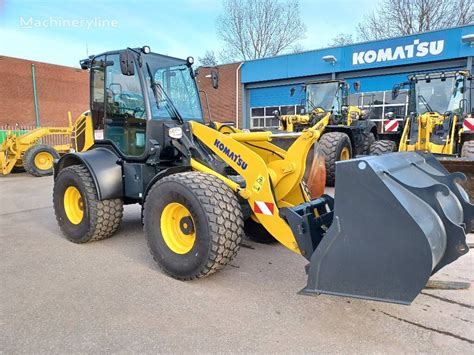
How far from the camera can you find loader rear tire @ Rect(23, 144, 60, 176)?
1272 centimetres

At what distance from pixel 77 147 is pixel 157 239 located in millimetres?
3053

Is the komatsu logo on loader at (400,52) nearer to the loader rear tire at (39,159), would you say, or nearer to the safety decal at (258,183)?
the loader rear tire at (39,159)

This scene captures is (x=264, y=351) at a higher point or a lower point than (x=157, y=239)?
lower

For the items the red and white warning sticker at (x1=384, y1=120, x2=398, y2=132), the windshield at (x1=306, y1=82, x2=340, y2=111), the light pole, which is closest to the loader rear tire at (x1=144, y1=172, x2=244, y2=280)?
the red and white warning sticker at (x1=384, y1=120, x2=398, y2=132)

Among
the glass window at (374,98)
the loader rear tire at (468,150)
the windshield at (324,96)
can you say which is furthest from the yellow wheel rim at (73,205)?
the glass window at (374,98)

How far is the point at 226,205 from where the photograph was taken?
11.3ft

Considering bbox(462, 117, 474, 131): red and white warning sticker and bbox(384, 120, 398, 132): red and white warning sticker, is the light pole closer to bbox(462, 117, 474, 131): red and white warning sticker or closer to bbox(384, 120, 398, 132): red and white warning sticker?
bbox(384, 120, 398, 132): red and white warning sticker

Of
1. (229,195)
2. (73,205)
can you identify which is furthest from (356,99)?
(229,195)

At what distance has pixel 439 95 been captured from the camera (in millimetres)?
9148

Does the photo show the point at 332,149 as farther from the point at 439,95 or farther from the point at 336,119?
the point at 439,95

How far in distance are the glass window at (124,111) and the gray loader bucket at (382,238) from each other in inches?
110

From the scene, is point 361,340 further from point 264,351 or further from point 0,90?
point 0,90

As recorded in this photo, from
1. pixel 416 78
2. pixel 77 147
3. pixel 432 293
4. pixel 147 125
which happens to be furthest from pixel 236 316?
pixel 416 78

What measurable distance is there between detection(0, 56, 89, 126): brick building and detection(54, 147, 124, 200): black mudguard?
2359 cm
